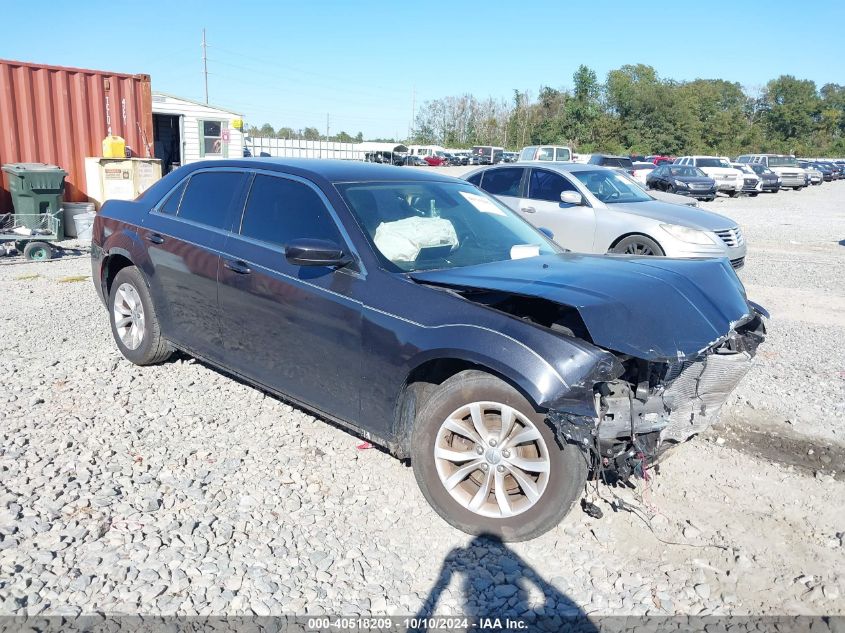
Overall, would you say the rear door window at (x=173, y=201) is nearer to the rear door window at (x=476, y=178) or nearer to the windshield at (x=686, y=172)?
the rear door window at (x=476, y=178)

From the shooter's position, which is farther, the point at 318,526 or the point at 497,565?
the point at 318,526

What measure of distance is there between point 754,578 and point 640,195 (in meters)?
8.19

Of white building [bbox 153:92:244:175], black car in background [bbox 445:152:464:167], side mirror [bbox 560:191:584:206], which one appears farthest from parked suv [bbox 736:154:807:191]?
side mirror [bbox 560:191:584:206]

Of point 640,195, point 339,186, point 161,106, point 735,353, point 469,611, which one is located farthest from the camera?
point 161,106

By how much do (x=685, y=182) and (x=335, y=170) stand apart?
82.1 ft

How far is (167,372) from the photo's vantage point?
5477 mm

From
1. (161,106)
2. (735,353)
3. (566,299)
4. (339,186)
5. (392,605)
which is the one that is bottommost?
(392,605)

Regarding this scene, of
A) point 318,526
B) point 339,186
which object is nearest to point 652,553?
point 318,526

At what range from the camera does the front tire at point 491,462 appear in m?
3.13

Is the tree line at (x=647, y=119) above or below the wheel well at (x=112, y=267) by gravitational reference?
above

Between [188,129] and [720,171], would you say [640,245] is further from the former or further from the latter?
[720,171]

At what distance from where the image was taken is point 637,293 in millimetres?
3377

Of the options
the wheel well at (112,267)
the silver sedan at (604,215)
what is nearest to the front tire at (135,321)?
the wheel well at (112,267)

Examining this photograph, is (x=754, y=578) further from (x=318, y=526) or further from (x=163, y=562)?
(x=163, y=562)
